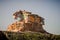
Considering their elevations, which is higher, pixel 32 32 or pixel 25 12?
pixel 25 12

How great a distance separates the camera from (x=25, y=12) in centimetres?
355

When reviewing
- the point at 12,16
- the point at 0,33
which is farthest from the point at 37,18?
the point at 0,33

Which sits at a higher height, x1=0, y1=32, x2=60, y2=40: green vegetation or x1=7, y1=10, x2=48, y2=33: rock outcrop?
x1=7, y1=10, x2=48, y2=33: rock outcrop

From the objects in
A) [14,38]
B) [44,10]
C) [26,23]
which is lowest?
[14,38]

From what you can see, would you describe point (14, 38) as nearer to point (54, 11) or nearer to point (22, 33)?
point (22, 33)

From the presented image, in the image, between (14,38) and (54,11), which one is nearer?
(14,38)

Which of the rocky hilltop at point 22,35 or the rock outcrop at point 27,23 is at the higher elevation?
the rock outcrop at point 27,23

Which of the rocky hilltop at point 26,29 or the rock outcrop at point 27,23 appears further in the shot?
the rock outcrop at point 27,23

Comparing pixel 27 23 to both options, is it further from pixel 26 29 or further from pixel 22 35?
pixel 22 35

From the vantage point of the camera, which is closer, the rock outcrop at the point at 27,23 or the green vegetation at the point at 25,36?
the green vegetation at the point at 25,36

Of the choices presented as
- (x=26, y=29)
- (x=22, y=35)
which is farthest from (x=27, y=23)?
(x=22, y=35)

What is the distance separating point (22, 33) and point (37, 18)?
1.25 feet

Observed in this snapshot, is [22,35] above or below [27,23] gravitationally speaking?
below

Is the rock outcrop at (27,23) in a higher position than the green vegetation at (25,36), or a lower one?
higher
